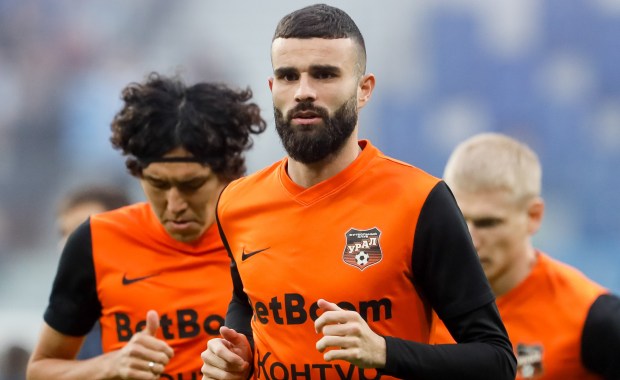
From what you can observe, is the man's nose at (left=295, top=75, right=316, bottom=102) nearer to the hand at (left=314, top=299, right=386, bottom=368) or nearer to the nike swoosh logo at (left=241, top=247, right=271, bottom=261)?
the nike swoosh logo at (left=241, top=247, right=271, bottom=261)

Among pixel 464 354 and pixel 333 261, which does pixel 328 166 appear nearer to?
pixel 333 261

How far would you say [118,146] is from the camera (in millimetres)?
4711

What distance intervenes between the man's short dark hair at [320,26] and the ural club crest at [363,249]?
0.51 m

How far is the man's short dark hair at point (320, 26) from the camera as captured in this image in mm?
3113

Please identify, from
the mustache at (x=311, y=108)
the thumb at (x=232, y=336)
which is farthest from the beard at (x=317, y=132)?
the thumb at (x=232, y=336)

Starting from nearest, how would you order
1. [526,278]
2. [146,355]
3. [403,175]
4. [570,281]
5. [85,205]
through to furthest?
[403,175]
[146,355]
[570,281]
[526,278]
[85,205]

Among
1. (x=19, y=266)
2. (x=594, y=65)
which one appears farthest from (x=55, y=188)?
(x=594, y=65)

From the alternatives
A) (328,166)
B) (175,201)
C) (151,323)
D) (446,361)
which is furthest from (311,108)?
(175,201)

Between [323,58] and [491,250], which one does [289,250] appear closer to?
[323,58]

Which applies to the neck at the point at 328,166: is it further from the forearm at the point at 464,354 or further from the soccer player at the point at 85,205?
the soccer player at the point at 85,205

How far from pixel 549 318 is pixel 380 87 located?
4865 mm

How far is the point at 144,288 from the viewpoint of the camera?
4305mm

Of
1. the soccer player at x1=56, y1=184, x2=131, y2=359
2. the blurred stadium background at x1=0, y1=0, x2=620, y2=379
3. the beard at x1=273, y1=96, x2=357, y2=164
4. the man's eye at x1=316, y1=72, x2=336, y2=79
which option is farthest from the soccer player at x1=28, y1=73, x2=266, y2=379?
the blurred stadium background at x1=0, y1=0, x2=620, y2=379

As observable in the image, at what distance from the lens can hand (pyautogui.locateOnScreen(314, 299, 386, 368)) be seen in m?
2.65
